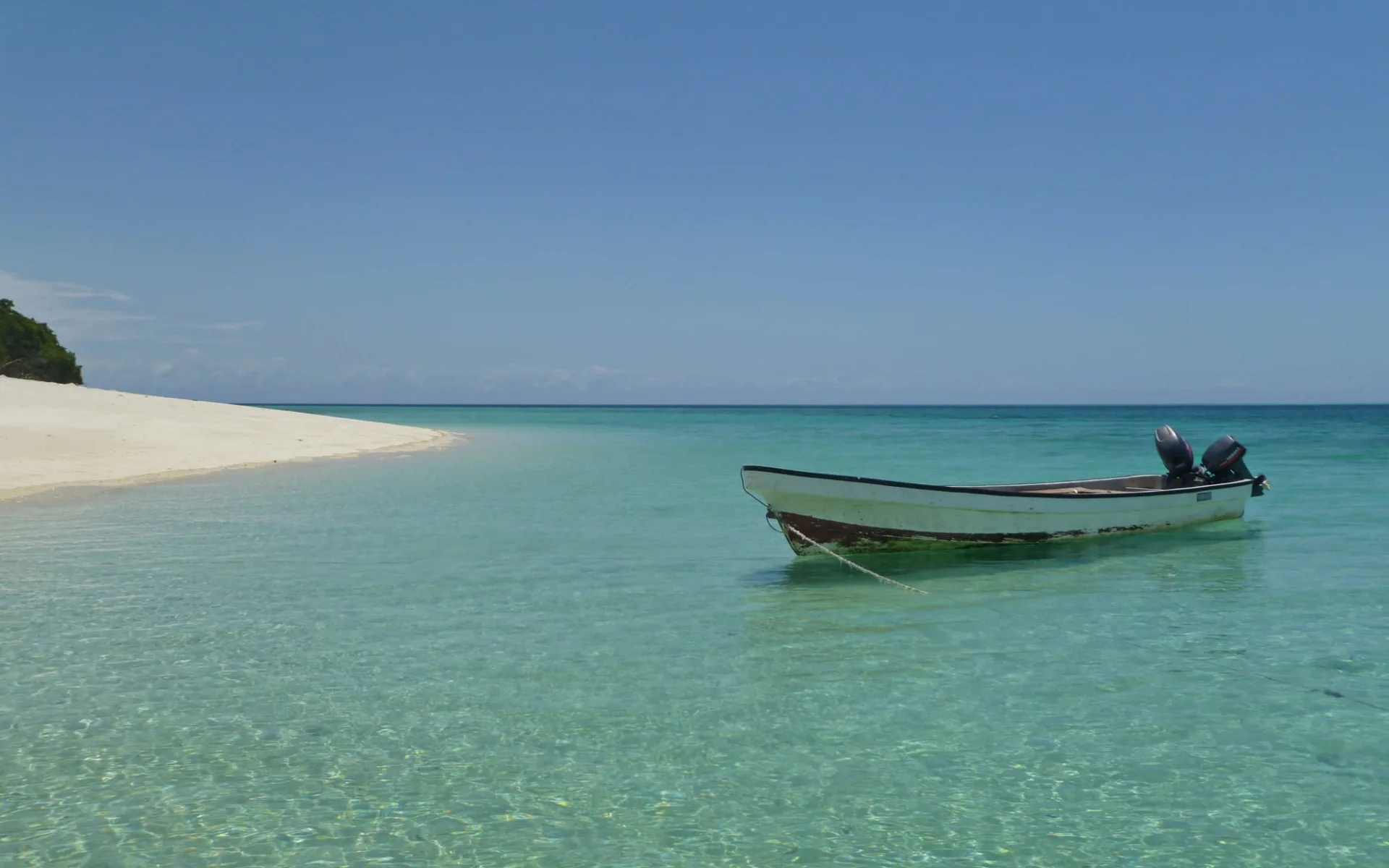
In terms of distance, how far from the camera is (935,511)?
13.7 m

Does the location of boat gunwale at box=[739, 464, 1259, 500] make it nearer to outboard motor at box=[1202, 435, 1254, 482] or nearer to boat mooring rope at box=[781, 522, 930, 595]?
outboard motor at box=[1202, 435, 1254, 482]

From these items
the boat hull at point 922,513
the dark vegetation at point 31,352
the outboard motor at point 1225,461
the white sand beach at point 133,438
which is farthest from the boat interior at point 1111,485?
the dark vegetation at point 31,352

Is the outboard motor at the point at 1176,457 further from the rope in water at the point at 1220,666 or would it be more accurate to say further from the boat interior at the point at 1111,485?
the rope in water at the point at 1220,666

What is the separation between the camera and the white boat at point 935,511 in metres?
13.0

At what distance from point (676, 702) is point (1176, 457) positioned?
13390 mm

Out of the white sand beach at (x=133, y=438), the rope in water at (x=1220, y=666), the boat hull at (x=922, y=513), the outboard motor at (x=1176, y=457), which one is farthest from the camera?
the white sand beach at (x=133, y=438)

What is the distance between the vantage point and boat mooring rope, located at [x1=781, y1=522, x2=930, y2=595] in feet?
39.8

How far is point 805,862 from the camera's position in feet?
16.5

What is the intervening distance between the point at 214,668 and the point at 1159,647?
343 inches

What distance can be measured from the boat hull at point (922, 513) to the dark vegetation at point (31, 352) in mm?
53244

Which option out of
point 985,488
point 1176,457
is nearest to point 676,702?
point 985,488

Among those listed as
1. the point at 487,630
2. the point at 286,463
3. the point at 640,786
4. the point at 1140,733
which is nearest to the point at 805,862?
the point at 640,786

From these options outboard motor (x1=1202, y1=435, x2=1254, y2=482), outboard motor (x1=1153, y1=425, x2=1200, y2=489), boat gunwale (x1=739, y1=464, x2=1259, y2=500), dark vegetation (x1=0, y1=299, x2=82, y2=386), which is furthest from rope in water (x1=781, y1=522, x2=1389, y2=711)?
dark vegetation (x1=0, y1=299, x2=82, y2=386)

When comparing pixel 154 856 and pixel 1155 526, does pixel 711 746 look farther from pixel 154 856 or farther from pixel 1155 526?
pixel 1155 526
